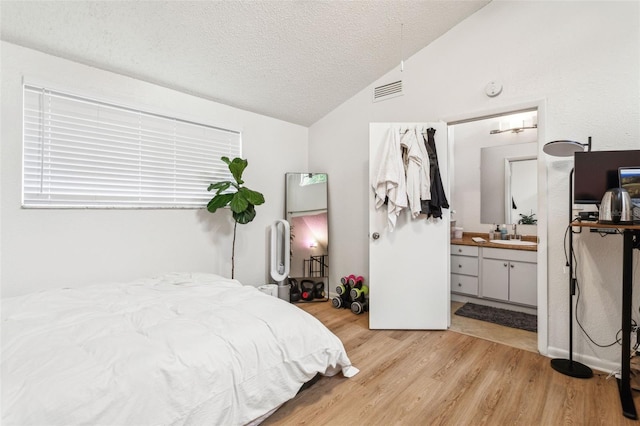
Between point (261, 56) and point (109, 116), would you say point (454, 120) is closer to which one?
point (261, 56)

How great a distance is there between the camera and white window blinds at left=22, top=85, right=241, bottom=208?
231 centimetres

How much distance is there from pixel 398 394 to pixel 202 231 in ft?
7.96

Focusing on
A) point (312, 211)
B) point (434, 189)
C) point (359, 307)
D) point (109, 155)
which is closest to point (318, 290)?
point (359, 307)

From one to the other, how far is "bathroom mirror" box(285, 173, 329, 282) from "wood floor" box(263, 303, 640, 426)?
1.42 metres

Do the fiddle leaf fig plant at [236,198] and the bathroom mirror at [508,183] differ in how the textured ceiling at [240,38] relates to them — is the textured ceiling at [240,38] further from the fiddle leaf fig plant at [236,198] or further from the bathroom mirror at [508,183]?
the bathroom mirror at [508,183]

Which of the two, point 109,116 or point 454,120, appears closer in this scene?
point 109,116

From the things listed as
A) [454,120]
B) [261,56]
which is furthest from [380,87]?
[261,56]

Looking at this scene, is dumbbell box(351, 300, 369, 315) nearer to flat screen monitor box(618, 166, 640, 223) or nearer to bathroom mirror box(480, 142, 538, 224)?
bathroom mirror box(480, 142, 538, 224)

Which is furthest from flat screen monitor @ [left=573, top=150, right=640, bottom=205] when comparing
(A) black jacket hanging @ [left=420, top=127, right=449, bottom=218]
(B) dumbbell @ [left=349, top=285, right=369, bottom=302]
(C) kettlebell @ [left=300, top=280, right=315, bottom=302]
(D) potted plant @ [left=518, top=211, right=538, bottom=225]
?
(C) kettlebell @ [left=300, top=280, right=315, bottom=302]

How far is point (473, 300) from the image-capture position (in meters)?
3.85

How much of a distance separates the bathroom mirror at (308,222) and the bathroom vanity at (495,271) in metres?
1.75

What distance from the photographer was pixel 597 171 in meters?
2.04

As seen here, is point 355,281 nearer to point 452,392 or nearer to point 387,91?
point 452,392

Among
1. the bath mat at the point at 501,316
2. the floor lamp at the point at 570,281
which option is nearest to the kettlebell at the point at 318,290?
the bath mat at the point at 501,316
